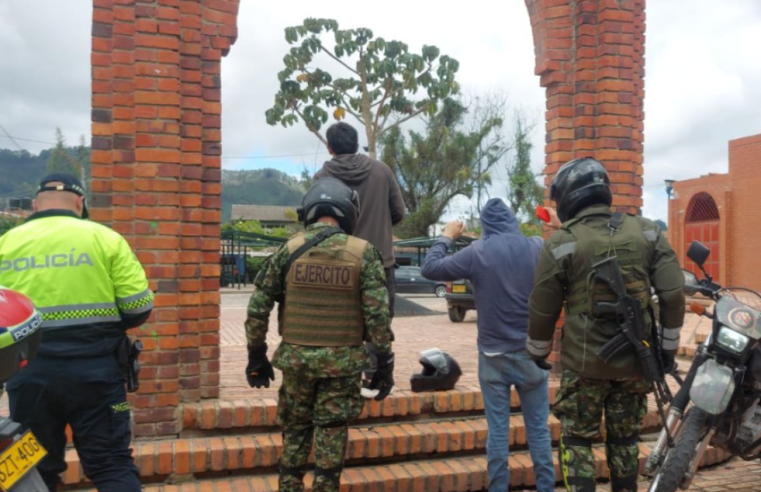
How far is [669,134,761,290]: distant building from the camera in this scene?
21.5m

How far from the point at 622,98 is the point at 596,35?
1.82 ft

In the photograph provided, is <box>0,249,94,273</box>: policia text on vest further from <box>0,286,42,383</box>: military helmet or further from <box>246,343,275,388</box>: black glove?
<box>246,343,275,388</box>: black glove

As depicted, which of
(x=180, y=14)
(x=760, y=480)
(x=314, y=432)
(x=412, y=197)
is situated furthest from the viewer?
(x=412, y=197)

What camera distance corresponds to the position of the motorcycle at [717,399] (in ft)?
11.6

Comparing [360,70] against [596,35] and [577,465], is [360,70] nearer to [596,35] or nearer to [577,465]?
[596,35]

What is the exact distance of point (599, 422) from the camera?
3.32m

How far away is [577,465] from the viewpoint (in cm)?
327

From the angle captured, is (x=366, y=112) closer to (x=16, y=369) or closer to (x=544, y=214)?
(x=544, y=214)

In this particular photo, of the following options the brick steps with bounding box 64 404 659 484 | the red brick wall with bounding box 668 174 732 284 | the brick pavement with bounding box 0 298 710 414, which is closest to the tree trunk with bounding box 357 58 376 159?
the red brick wall with bounding box 668 174 732 284

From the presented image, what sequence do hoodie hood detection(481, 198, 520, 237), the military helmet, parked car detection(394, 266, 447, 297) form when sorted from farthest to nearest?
parked car detection(394, 266, 447, 297) → hoodie hood detection(481, 198, 520, 237) → the military helmet

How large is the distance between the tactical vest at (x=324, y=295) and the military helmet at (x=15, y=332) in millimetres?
1270

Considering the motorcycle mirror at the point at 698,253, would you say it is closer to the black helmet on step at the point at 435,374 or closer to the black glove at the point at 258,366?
the black helmet on step at the point at 435,374

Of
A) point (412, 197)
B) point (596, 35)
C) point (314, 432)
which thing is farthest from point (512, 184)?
point (314, 432)

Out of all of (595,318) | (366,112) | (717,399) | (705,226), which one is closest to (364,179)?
(595,318)
